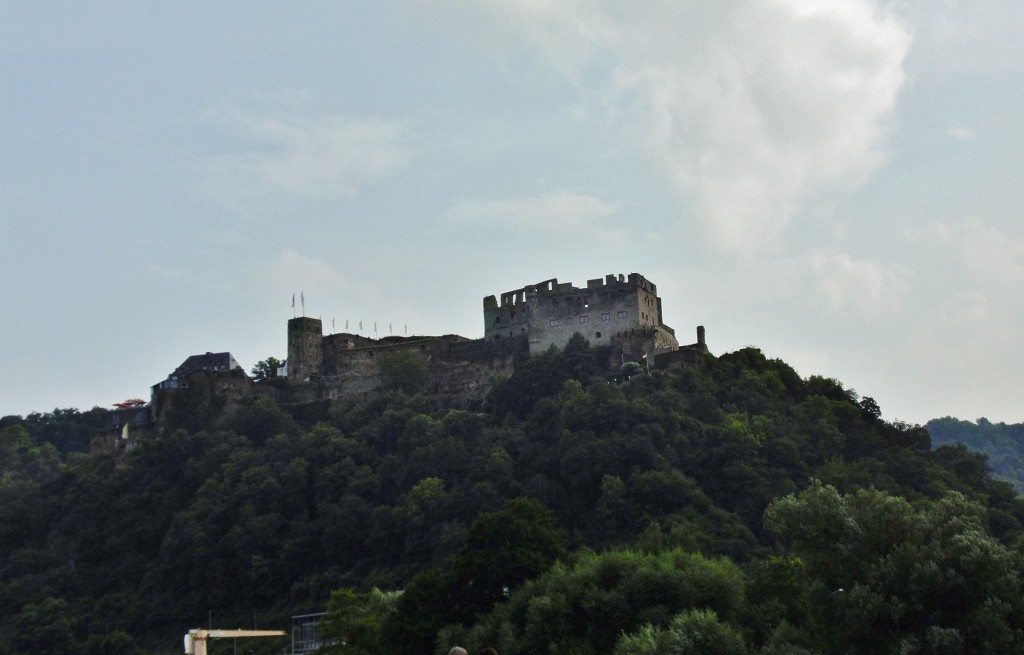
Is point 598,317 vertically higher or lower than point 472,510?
higher

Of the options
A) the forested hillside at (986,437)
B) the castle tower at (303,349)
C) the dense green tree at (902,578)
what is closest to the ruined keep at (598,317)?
the castle tower at (303,349)

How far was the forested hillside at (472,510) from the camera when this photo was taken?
40.0 meters

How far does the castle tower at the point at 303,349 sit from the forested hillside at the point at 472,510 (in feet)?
12.2

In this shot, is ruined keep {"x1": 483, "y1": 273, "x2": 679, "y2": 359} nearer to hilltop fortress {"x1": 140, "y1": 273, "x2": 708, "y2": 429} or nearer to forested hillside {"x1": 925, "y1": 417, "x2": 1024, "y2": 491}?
hilltop fortress {"x1": 140, "y1": 273, "x2": 708, "y2": 429}

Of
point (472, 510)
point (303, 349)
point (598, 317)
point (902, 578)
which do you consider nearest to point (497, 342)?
point (598, 317)

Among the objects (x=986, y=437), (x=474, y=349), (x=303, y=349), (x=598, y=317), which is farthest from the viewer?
(x=986, y=437)

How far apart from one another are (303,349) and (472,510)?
25.6 metres

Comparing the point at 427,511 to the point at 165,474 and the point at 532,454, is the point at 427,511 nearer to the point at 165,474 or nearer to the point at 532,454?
the point at 532,454

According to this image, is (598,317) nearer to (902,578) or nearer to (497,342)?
(497,342)

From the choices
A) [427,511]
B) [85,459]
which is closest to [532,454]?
[427,511]

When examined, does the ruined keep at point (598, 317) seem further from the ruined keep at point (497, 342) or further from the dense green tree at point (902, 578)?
the dense green tree at point (902, 578)

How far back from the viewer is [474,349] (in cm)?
8125

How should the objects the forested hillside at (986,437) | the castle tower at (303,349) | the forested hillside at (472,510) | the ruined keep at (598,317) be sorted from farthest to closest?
the forested hillside at (986,437) < the castle tower at (303,349) < the ruined keep at (598,317) < the forested hillside at (472,510)

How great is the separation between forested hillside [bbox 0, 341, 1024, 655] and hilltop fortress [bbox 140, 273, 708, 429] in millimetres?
2074
